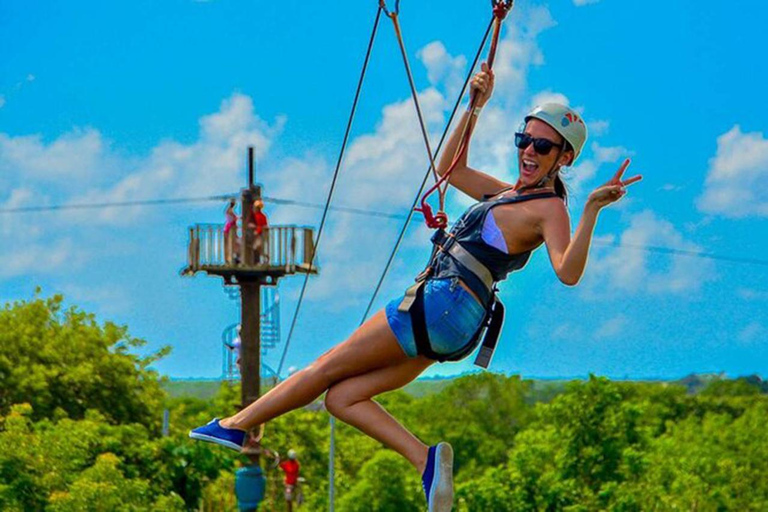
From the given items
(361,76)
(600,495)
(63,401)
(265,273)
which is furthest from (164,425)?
(361,76)

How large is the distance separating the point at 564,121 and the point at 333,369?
4.19 feet

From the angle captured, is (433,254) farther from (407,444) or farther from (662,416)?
(662,416)

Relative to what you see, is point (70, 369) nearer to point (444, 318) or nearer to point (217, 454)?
point (217, 454)

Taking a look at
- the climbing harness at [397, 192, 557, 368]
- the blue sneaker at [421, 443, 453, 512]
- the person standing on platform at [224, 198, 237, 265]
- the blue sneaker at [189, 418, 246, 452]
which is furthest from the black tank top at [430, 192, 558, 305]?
the person standing on platform at [224, 198, 237, 265]

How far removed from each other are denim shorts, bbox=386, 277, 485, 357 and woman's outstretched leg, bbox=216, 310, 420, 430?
0.06 metres

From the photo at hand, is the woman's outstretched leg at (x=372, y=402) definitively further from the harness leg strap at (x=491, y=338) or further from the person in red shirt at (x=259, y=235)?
the person in red shirt at (x=259, y=235)

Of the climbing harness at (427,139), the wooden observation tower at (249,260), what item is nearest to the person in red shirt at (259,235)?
the wooden observation tower at (249,260)

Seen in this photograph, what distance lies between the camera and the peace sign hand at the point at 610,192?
5.39 meters

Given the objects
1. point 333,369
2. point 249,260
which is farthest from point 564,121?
point 249,260

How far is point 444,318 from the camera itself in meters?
5.67

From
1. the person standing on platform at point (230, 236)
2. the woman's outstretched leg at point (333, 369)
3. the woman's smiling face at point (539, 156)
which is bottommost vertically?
the woman's outstretched leg at point (333, 369)

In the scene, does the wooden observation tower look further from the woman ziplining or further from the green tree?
the woman ziplining

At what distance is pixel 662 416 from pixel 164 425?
14.9 metres

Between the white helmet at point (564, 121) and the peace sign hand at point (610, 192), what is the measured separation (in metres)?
0.40
